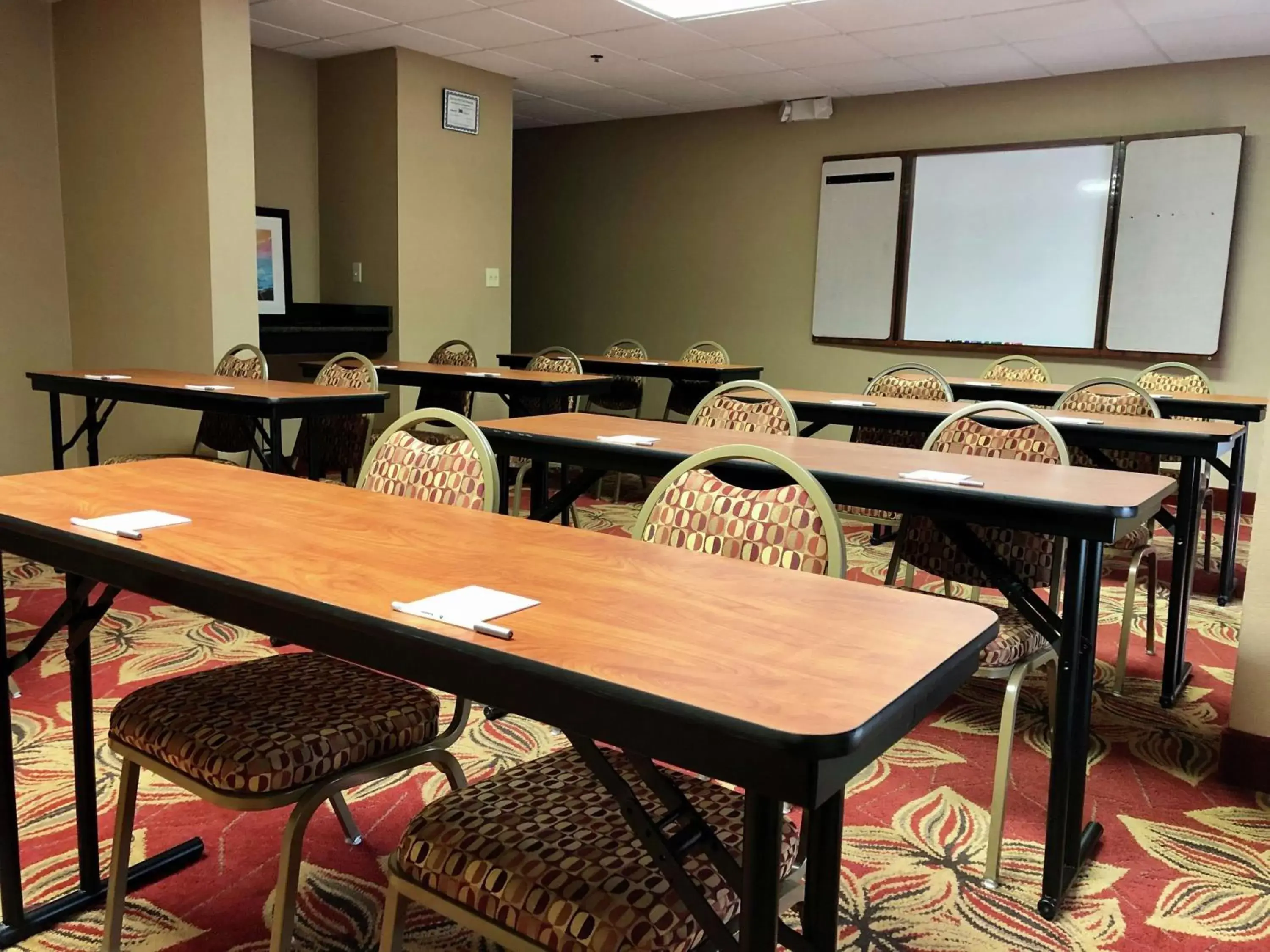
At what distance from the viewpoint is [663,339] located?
855 centimetres

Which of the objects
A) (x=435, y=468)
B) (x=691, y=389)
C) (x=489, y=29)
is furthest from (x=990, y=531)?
(x=489, y=29)

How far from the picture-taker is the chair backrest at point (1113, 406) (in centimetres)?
365

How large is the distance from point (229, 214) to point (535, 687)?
4.84m

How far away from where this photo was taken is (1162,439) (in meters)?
3.08

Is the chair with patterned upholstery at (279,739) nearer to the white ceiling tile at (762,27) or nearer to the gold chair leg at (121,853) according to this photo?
the gold chair leg at (121,853)

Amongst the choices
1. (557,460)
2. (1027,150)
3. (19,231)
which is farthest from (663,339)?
(557,460)

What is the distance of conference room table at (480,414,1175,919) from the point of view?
1.80 metres

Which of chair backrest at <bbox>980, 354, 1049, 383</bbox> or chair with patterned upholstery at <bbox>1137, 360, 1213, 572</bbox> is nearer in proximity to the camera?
chair with patterned upholstery at <bbox>1137, 360, 1213, 572</bbox>

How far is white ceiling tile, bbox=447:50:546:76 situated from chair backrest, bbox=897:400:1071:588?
4681 millimetres

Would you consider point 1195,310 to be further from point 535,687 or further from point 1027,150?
point 535,687

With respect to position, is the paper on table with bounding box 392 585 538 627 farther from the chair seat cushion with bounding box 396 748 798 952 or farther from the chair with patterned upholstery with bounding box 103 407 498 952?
the chair seat cushion with bounding box 396 748 798 952

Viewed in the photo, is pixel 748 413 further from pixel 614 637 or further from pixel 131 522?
pixel 614 637

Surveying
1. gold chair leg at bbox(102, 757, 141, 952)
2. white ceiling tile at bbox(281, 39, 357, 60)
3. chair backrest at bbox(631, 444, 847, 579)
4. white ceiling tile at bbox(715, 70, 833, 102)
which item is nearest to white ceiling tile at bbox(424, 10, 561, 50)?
white ceiling tile at bbox(281, 39, 357, 60)

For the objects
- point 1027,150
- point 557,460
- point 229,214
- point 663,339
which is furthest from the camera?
point 663,339
